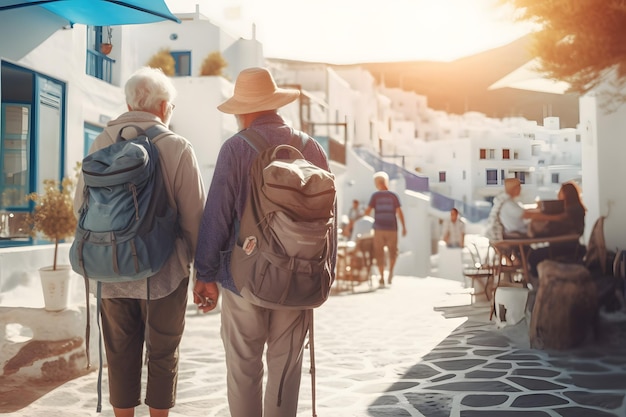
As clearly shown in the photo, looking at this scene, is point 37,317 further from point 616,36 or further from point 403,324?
point 616,36

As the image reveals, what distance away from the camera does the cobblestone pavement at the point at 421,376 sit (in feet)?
14.3

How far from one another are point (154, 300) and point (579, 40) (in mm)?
5933

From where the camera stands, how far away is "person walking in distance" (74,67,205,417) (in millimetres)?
3045

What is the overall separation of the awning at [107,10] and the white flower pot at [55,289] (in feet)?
7.17

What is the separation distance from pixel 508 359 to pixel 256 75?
3.90 meters

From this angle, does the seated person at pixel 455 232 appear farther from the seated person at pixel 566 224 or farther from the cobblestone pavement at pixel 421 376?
the cobblestone pavement at pixel 421 376

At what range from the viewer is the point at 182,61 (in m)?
22.4

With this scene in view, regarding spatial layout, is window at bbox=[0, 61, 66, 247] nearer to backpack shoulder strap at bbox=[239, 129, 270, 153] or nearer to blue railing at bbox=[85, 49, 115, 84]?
blue railing at bbox=[85, 49, 115, 84]

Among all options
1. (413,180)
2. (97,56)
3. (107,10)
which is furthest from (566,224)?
(413,180)

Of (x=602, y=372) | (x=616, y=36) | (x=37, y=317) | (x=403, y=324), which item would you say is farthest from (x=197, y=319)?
(x=616, y=36)

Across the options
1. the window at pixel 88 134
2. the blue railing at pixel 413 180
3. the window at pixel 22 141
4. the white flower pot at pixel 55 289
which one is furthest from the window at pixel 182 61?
the white flower pot at pixel 55 289

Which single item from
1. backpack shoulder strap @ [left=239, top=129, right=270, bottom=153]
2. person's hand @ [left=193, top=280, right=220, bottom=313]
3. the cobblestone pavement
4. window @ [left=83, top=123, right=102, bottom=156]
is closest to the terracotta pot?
window @ [left=83, top=123, right=102, bottom=156]

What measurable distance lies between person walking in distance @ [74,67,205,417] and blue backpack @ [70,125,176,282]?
121mm

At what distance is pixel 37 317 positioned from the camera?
5.41 m
